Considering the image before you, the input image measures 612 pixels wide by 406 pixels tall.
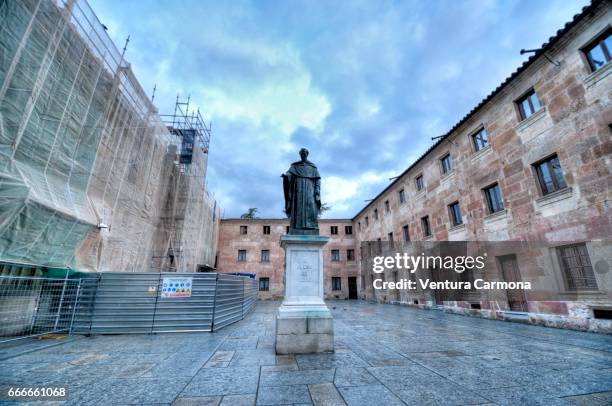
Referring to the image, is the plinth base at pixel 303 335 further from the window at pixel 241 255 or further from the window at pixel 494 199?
the window at pixel 241 255

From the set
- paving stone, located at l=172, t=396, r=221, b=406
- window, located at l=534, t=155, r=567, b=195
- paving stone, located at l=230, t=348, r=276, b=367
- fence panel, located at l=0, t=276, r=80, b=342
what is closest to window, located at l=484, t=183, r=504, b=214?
window, located at l=534, t=155, r=567, b=195

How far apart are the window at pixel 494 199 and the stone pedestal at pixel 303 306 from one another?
9.33 metres

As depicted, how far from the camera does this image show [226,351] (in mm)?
4930

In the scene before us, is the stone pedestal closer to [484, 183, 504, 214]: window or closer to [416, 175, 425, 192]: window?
[484, 183, 504, 214]: window

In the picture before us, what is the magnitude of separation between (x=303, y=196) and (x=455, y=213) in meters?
10.9

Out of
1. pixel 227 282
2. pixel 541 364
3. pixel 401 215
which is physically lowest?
pixel 541 364

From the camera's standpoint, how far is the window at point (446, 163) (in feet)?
45.0

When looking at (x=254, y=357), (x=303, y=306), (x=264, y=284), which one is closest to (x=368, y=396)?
(x=303, y=306)

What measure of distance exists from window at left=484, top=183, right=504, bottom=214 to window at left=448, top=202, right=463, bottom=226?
1799mm

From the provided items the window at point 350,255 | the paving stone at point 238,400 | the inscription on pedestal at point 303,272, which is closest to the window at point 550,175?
the inscription on pedestal at point 303,272

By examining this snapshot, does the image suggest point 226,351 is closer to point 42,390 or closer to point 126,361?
point 126,361

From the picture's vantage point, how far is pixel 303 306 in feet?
15.9

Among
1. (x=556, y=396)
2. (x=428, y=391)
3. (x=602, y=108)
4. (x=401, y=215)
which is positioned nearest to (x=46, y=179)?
(x=428, y=391)

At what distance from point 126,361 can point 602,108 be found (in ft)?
42.2
